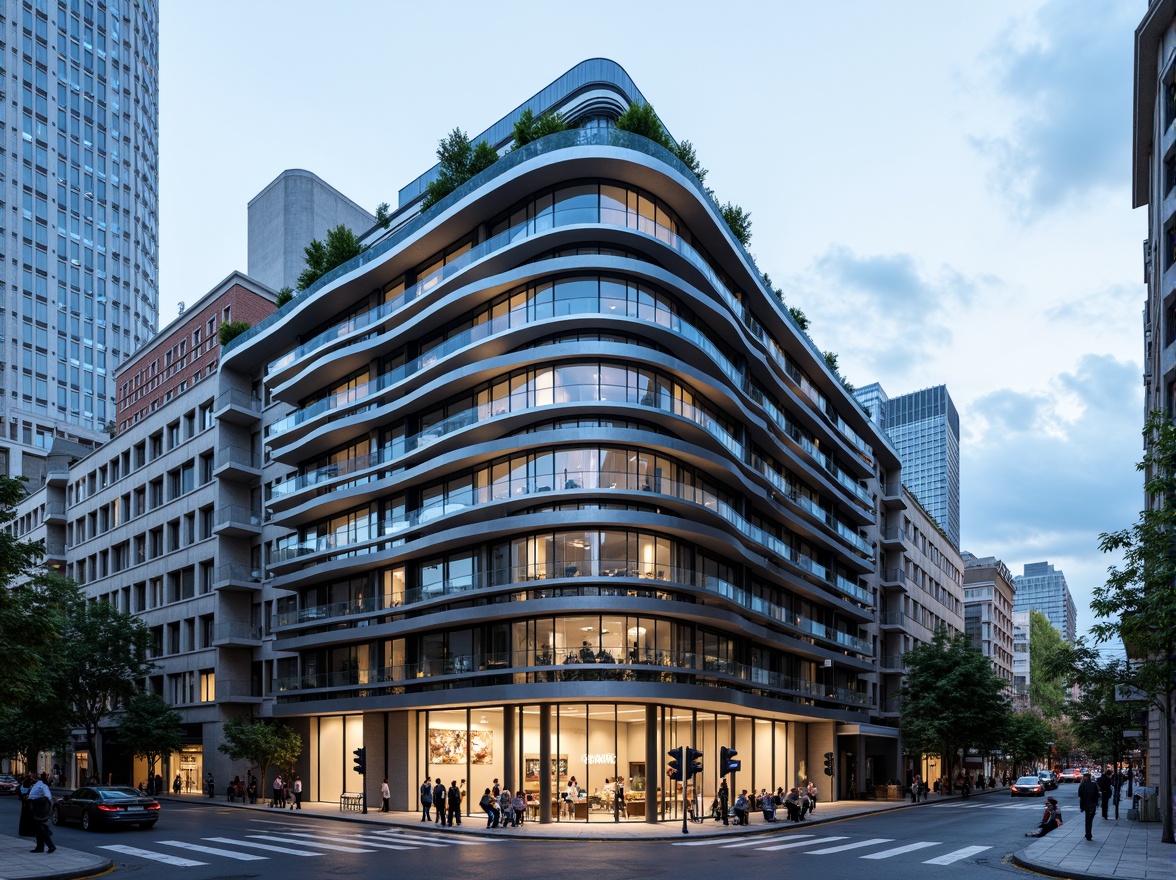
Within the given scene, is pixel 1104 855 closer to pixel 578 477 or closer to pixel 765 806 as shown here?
pixel 765 806

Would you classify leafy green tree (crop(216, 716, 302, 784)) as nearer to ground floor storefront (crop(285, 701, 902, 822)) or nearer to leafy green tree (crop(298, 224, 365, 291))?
ground floor storefront (crop(285, 701, 902, 822))

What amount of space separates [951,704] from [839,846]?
1613 inches

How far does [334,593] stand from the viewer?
54906 mm

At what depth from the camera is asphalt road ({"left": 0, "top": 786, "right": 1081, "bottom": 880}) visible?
23.3 m

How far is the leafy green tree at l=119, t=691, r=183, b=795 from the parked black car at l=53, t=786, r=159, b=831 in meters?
22.3

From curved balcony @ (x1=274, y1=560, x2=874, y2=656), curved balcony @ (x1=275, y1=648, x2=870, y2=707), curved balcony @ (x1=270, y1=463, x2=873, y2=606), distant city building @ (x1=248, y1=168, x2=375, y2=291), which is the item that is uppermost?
distant city building @ (x1=248, y1=168, x2=375, y2=291)

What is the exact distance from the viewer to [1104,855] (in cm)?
2614

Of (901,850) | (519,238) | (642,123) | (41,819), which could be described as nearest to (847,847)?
(901,850)

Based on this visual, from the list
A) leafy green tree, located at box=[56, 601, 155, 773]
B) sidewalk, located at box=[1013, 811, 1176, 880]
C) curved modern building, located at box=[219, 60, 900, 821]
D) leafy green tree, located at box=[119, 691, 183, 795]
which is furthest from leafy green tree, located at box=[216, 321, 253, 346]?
sidewalk, located at box=[1013, 811, 1176, 880]

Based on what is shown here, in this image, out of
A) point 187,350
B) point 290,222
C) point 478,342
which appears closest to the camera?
point 478,342

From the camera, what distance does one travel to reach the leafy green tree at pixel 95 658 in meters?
58.5

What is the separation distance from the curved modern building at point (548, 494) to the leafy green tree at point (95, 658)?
8.71 metres

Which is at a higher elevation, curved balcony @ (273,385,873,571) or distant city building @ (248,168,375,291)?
distant city building @ (248,168,375,291)

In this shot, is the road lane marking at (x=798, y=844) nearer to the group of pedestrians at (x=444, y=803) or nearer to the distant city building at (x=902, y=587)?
the group of pedestrians at (x=444, y=803)
